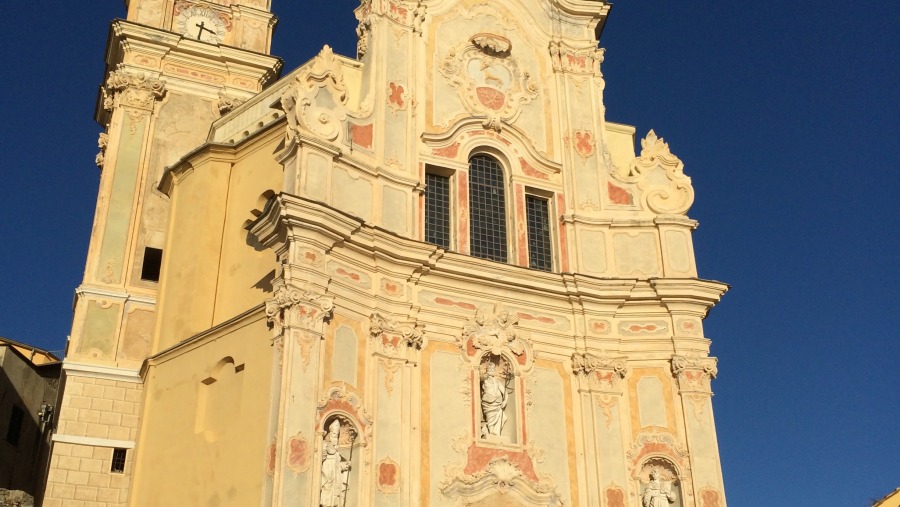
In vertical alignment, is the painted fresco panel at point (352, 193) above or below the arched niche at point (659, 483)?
above

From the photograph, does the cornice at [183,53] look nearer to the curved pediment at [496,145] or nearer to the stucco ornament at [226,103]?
the stucco ornament at [226,103]

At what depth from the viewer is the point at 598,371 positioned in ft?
63.1

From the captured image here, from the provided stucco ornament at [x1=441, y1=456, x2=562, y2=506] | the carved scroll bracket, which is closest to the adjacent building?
the carved scroll bracket

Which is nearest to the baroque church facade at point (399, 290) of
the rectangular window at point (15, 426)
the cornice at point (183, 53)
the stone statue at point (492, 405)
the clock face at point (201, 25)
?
the stone statue at point (492, 405)

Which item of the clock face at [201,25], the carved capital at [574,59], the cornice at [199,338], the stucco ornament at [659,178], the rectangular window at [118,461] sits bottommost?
the rectangular window at [118,461]

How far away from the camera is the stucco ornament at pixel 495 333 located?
18.6 m

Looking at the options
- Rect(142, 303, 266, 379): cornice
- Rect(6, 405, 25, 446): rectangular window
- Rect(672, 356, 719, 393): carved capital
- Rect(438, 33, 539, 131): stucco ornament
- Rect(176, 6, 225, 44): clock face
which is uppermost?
Rect(176, 6, 225, 44): clock face

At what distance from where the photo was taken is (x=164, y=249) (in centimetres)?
2075

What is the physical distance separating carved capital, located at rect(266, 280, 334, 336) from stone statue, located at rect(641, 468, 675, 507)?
6.83 m

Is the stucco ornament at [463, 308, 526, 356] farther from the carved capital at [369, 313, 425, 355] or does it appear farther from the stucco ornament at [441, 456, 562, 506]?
the stucco ornament at [441, 456, 562, 506]

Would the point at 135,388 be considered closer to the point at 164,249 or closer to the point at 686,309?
the point at 164,249

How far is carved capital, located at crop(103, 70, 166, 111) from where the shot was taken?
74.9 ft

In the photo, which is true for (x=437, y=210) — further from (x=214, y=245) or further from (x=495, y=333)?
(x=214, y=245)

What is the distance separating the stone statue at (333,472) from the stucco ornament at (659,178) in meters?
8.89
